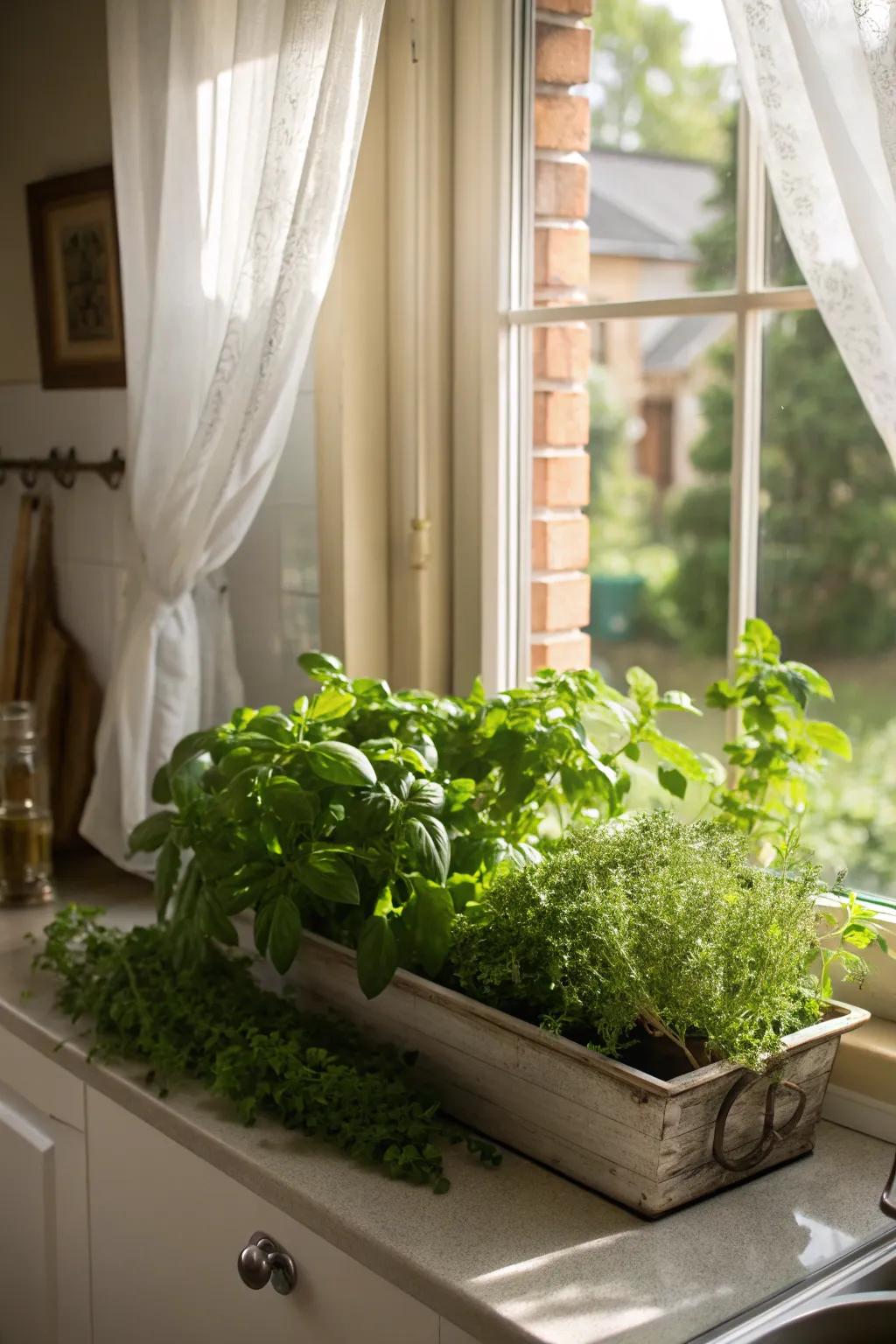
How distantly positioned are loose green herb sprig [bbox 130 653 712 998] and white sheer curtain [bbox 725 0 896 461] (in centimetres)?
43

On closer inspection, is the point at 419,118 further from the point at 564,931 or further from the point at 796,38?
the point at 564,931

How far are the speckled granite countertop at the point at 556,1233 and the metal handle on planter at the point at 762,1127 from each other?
3cm

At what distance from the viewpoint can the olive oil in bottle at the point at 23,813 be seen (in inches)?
78.3

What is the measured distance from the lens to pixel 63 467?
7.32 feet

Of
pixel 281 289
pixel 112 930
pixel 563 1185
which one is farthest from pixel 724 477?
→ pixel 112 930

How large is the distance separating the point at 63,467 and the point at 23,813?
0.56 metres

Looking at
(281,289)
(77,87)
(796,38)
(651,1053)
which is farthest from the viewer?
(77,87)

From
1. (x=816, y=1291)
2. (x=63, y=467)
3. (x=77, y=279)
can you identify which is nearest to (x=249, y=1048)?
(x=816, y=1291)

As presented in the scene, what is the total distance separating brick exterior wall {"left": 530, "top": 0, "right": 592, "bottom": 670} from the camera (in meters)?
1.64

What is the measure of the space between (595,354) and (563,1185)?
3.03ft

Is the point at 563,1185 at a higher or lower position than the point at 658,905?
lower

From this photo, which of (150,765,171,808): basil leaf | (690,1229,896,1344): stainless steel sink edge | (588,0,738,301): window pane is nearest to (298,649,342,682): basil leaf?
(150,765,171,808): basil leaf

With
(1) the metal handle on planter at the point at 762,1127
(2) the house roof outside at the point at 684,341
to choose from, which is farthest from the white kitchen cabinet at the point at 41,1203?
(2) the house roof outside at the point at 684,341

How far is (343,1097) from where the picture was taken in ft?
4.11
